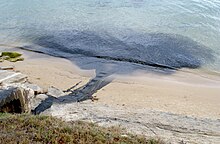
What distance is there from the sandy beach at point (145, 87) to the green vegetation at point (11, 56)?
55 cm

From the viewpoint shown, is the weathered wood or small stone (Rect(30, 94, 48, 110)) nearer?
small stone (Rect(30, 94, 48, 110))

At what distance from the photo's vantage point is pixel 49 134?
21.4ft

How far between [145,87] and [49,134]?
7.91 m

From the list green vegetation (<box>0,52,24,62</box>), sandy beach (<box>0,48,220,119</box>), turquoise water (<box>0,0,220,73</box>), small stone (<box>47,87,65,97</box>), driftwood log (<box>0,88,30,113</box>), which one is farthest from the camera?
turquoise water (<box>0,0,220,73</box>)

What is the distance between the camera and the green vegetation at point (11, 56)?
1788 centimetres

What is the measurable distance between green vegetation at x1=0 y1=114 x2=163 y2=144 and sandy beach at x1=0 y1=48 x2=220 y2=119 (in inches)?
177

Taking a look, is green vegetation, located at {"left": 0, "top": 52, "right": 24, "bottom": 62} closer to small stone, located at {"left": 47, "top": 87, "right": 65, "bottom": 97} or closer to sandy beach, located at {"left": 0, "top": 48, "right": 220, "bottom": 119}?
sandy beach, located at {"left": 0, "top": 48, "right": 220, "bottom": 119}

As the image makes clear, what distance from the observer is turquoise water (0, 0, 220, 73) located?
21844 mm

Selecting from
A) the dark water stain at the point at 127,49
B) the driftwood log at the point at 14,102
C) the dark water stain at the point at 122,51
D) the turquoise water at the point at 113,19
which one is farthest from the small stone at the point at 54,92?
the turquoise water at the point at 113,19

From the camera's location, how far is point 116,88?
13656 millimetres

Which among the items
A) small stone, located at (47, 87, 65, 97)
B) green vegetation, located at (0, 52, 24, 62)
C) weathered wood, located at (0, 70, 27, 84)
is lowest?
small stone, located at (47, 87, 65, 97)

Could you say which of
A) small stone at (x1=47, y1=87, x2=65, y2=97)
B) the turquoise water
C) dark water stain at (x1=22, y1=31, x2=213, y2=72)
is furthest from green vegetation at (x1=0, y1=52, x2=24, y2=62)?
small stone at (x1=47, y1=87, x2=65, y2=97)

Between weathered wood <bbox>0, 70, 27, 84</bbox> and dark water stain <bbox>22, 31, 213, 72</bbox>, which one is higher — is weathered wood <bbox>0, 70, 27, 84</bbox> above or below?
below

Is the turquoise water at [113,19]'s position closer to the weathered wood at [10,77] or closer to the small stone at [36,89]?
the weathered wood at [10,77]
